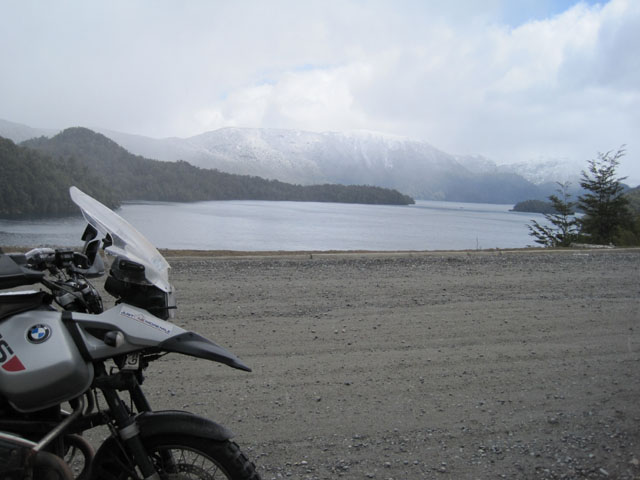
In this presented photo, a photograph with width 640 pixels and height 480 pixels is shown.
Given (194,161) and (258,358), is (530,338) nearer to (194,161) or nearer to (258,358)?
(258,358)

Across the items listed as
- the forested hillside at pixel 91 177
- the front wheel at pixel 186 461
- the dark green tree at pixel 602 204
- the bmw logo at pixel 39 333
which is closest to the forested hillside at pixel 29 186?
the forested hillside at pixel 91 177

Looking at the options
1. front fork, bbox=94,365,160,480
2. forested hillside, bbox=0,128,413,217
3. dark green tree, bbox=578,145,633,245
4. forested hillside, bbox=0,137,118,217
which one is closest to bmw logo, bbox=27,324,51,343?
front fork, bbox=94,365,160,480

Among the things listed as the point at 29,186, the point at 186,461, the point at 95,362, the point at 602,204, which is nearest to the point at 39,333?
the point at 95,362

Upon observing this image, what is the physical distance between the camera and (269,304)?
19.2 ft

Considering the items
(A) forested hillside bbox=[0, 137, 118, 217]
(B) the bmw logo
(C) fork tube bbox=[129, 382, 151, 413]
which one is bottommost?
(C) fork tube bbox=[129, 382, 151, 413]

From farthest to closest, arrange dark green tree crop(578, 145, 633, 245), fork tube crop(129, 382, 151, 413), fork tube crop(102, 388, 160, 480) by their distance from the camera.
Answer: dark green tree crop(578, 145, 633, 245) → fork tube crop(129, 382, 151, 413) → fork tube crop(102, 388, 160, 480)

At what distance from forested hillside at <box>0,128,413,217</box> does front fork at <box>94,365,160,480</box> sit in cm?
748

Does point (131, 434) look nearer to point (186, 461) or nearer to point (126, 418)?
point (126, 418)

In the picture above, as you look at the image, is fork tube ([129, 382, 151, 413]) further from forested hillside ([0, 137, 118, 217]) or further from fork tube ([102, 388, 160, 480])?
forested hillside ([0, 137, 118, 217])

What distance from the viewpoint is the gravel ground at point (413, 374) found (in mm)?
3004

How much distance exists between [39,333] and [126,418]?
494 mm

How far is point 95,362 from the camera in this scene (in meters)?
2.04

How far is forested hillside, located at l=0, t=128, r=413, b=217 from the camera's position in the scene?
8578 mm

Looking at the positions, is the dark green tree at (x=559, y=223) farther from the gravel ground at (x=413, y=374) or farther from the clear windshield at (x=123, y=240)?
the clear windshield at (x=123, y=240)
